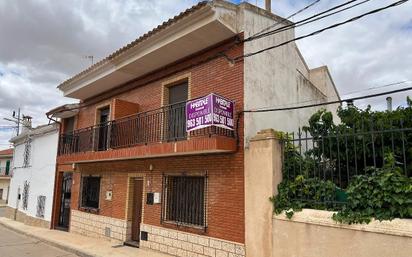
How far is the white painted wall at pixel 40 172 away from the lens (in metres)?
15.9

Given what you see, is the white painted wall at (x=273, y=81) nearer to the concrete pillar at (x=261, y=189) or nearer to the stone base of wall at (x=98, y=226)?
the concrete pillar at (x=261, y=189)

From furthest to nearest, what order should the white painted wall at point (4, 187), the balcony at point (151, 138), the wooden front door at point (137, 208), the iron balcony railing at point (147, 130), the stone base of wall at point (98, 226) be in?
the white painted wall at point (4, 187)
the stone base of wall at point (98, 226)
the wooden front door at point (137, 208)
the iron balcony railing at point (147, 130)
the balcony at point (151, 138)

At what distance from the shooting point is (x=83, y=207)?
13.1 meters

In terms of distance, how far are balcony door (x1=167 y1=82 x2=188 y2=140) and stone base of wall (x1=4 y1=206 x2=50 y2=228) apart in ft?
31.1

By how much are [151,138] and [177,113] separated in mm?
1207

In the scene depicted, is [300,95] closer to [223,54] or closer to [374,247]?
[223,54]

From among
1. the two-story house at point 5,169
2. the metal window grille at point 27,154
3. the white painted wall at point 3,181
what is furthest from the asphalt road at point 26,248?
the white painted wall at point 3,181

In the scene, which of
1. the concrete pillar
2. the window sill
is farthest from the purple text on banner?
the window sill

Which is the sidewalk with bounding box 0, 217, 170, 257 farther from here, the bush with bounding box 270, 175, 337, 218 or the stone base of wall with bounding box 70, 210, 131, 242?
the bush with bounding box 270, 175, 337, 218

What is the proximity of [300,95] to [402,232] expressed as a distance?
6.49 m

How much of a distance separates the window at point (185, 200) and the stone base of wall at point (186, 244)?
35 cm

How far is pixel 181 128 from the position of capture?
31.1 ft

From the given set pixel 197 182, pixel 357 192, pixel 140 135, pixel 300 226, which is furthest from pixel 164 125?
pixel 357 192

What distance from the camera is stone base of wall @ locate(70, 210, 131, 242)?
10867 mm
